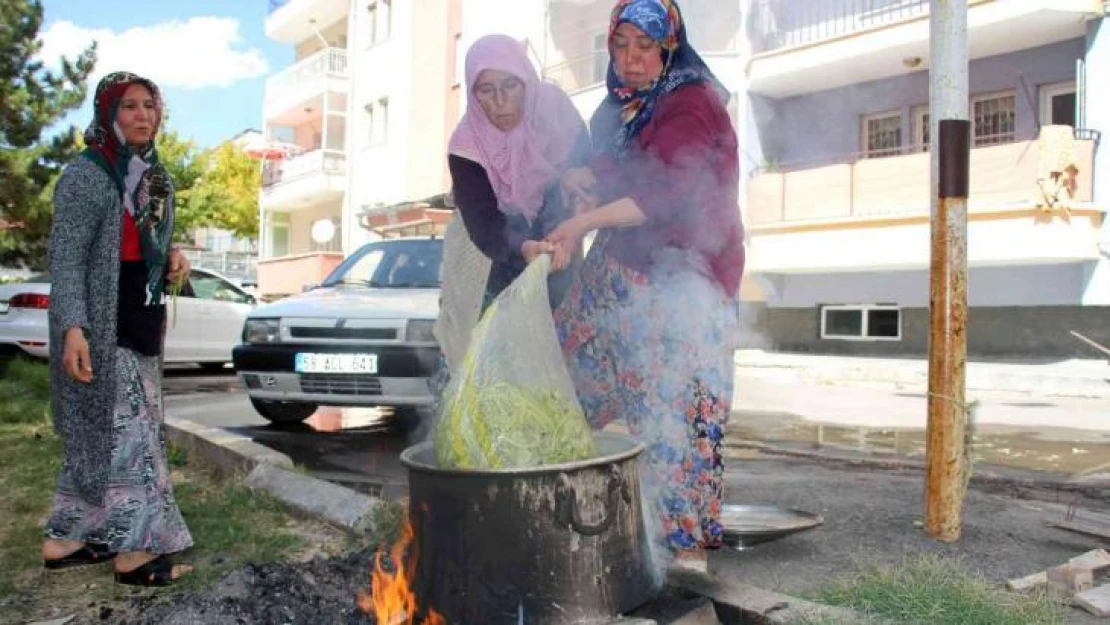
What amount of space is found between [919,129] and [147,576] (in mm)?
14447

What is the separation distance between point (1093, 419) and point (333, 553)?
26.0 feet

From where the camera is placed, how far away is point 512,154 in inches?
120

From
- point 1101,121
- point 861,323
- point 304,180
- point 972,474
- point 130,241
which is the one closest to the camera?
point 130,241

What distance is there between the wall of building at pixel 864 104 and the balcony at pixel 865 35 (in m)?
0.18

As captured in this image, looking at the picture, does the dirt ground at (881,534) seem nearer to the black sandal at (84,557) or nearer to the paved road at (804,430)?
the paved road at (804,430)

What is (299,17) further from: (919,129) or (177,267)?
(177,267)

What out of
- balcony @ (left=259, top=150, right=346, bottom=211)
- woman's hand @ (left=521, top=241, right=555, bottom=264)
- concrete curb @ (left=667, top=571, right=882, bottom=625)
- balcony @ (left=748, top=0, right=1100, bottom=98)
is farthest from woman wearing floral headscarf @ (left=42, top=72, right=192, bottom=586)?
balcony @ (left=259, top=150, right=346, bottom=211)

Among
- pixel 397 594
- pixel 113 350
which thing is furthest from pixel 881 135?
pixel 397 594

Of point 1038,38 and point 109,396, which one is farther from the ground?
point 1038,38

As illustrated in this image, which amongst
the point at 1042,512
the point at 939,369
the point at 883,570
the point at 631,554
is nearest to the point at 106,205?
the point at 631,554

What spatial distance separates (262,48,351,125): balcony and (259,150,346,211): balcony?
173cm

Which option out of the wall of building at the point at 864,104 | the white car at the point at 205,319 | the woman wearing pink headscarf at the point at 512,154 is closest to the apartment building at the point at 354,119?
the white car at the point at 205,319

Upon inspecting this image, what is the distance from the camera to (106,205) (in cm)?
312

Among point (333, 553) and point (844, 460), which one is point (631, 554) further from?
point (844, 460)
